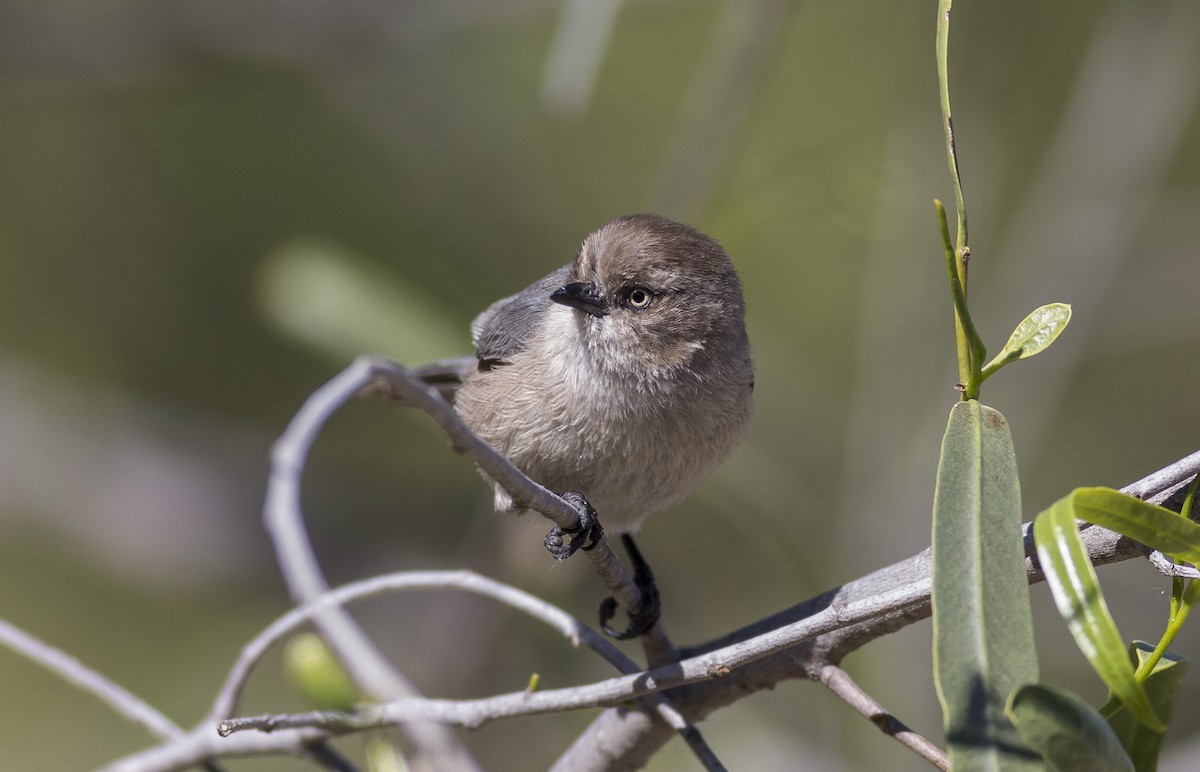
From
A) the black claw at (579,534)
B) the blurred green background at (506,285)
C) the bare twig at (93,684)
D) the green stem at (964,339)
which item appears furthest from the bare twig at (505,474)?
the blurred green background at (506,285)

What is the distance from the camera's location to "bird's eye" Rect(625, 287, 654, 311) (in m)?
2.92

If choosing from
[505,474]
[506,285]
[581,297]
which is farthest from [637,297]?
[506,285]

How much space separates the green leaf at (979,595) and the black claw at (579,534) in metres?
0.90

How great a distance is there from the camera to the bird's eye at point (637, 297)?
2.92 metres

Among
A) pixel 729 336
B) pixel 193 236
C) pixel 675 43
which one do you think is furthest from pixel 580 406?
pixel 675 43

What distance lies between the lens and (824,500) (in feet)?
18.2

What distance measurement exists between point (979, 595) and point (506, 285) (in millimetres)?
4612

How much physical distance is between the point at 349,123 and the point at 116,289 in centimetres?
154

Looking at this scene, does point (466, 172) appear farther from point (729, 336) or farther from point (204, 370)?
point (729, 336)

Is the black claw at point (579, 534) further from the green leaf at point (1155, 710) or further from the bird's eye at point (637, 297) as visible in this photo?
the green leaf at point (1155, 710)

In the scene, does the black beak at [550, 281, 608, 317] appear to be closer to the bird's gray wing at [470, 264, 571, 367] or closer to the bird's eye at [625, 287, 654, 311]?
the bird's eye at [625, 287, 654, 311]

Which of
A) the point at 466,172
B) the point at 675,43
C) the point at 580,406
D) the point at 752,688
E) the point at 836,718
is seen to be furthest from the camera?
the point at 675,43

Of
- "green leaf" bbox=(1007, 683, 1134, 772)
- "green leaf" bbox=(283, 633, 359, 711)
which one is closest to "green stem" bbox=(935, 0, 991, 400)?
"green leaf" bbox=(1007, 683, 1134, 772)

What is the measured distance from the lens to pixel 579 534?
226 centimetres
